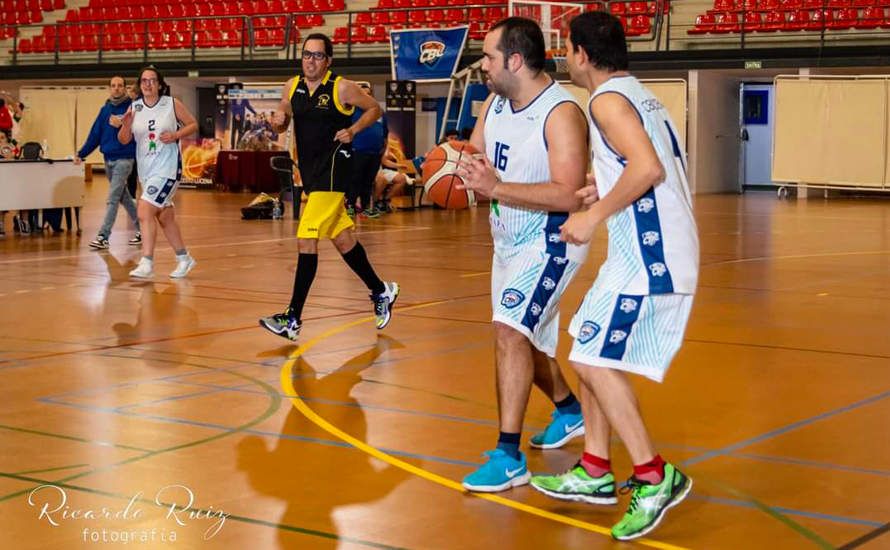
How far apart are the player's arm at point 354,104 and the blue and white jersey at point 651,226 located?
4297 mm

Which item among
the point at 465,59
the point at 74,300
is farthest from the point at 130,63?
the point at 74,300

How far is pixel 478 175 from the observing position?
4.77 meters

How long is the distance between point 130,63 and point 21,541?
1217 inches

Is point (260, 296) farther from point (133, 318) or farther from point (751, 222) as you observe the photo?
point (751, 222)

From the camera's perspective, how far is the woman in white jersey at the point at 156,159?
11.7 m

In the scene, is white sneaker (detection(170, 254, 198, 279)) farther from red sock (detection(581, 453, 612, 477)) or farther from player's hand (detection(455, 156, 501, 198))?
red sock (detection(581, 453, 612, 477))

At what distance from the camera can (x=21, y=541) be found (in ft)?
13.7

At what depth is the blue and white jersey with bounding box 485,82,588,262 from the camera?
5133 millimetres

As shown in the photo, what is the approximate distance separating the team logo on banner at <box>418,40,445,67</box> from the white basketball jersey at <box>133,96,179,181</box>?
560 inches

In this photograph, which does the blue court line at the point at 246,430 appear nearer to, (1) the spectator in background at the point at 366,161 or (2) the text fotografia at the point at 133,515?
(2) the text fotografia at the point at 133,515

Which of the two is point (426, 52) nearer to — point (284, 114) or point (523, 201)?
point (284, 114)

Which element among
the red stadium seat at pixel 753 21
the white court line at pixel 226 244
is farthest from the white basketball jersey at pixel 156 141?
the red stadium seat at pixel 753 21

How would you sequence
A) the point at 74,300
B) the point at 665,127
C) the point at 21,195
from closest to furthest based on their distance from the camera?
the point at 665,127
the point at 74,300
the point at 21,195

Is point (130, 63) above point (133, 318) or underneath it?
above
